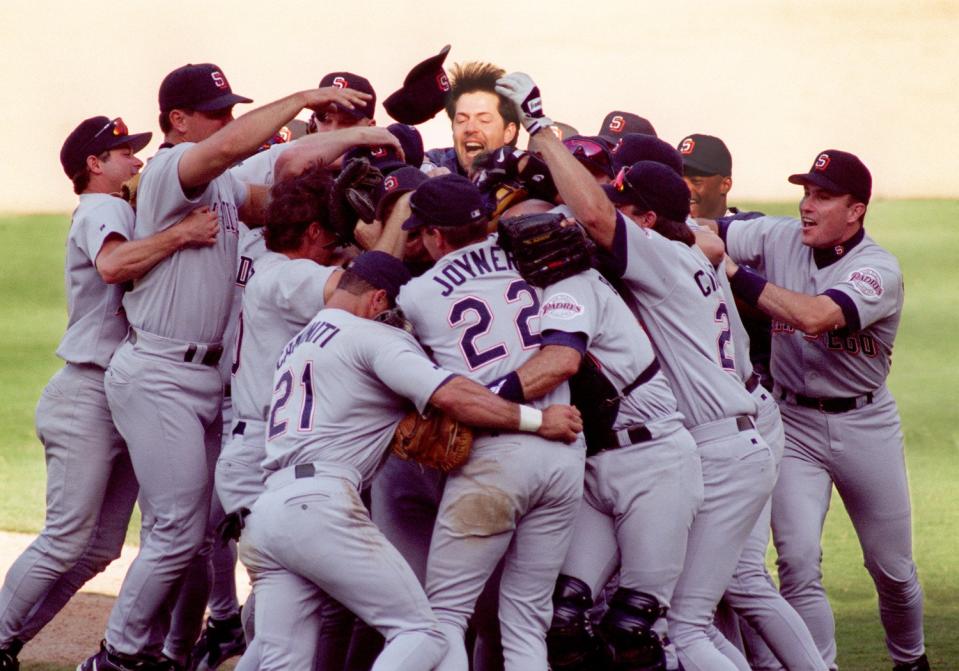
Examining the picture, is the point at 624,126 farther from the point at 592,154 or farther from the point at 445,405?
the point at 445,405

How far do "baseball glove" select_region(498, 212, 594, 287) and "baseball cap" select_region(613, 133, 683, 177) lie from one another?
0.73m

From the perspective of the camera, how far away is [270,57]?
46.0ft

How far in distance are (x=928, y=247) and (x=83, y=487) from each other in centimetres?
1010

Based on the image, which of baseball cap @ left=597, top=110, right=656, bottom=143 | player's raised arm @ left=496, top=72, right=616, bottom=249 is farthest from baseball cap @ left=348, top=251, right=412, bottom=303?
baseball cap @ left=597, top=110, right=656, bottom=143

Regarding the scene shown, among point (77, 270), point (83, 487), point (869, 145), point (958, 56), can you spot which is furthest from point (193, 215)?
point (958, 56)

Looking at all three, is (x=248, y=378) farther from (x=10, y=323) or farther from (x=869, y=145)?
(x=869, y=145)

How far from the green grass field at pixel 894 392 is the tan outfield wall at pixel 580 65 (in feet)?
2.37

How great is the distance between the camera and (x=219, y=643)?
17.6 ft

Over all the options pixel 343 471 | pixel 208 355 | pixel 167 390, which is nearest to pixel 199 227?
pixel 208 355

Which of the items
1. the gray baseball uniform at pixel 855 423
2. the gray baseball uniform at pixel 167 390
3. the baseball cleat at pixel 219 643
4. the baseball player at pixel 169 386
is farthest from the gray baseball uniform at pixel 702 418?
the baseball cleat at pixel 219 643

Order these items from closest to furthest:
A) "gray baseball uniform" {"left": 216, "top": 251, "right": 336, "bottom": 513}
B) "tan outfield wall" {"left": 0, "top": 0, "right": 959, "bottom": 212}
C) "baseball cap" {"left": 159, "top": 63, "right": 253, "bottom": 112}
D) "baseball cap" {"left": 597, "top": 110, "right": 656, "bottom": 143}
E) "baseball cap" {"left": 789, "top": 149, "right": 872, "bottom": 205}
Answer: "gray baseball uniform" {"left": 216, "top": 251, "right": 336, "bottom": 513}, "baseball cap" {"left": 159, "top": 63, "right": 253, "bottom": 112}, "baseball cap" {"left": 789, "top": 149, "right": 872, "bottom": 205}, "baseball cap" {"left": 597, "top": 110, "right": 656, "bottom": 143}, "tan outfield wall" {"left": 0, "top": 0, "right": 959, "bottom": 212}

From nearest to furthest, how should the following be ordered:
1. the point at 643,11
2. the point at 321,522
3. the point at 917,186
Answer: the point at 321,522
the point at 917,186
the point at 643,11

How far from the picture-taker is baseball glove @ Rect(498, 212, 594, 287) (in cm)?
394

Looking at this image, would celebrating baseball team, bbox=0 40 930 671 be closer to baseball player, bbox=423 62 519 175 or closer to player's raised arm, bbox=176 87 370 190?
player's raised arm, bbox=176 87 370 190
